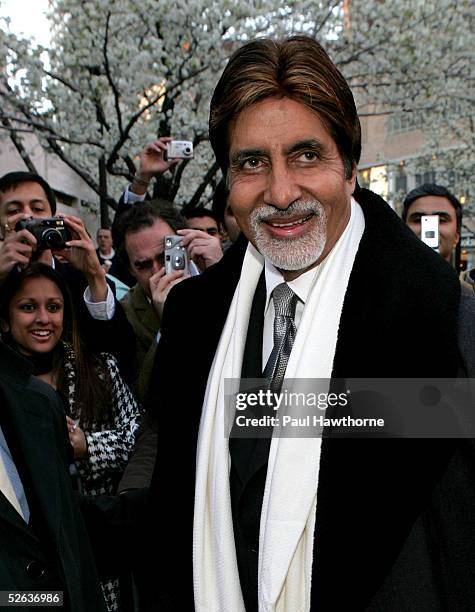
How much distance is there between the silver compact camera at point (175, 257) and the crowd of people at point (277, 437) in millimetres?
1175

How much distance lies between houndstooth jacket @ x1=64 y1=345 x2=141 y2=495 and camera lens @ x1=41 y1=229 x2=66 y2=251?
45 centimetres

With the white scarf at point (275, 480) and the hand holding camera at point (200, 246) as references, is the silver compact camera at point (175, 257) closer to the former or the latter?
the hand holding camera at point (200, 246)

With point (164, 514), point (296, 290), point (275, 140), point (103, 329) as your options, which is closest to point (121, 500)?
point (164, 514)

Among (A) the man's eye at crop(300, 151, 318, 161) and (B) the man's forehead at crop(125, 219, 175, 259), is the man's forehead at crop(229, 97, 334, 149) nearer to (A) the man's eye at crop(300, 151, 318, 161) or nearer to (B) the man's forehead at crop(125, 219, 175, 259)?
(A) the man's eye at crop(300, 151, 318, 161)

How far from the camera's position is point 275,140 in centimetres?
174

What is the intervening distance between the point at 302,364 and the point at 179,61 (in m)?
10.1

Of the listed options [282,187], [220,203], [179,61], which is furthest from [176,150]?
[179,61]

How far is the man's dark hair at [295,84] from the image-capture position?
5.65 ft

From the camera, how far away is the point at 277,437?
1676mm

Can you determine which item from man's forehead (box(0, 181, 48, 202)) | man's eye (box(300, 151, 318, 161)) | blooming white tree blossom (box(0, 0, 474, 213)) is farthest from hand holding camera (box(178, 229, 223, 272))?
blooming white tree blossom (box(0, 0, 474, 213))

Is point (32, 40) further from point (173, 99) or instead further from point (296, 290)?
point (296, 290)

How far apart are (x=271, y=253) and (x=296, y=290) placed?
132 millimetres

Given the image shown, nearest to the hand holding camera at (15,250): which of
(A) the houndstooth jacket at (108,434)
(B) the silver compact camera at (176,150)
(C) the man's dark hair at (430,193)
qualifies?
(A) the houndstooth jacket at (108,434)

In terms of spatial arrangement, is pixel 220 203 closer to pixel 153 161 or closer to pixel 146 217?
pixel 153 161
